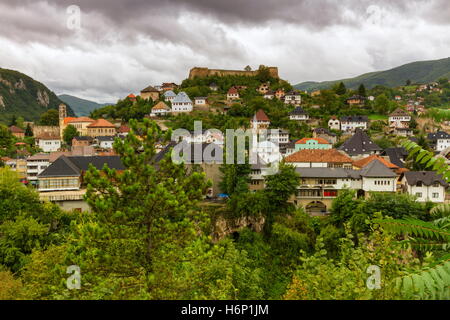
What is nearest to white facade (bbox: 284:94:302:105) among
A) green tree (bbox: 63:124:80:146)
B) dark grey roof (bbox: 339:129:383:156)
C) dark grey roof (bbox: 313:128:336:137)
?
dark grey roof (bbox: 313:128:336:137)

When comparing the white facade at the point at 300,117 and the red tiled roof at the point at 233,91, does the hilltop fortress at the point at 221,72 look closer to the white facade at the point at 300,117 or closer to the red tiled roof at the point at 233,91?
the red tiled roof at the point at 233,91

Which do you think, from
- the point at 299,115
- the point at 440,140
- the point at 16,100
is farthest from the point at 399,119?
the point at 16,100

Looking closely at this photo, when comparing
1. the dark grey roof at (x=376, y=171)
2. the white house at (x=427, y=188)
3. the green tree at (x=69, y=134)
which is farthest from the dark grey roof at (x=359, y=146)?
the green tree at (x=69, y=134)

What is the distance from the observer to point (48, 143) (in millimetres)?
72562

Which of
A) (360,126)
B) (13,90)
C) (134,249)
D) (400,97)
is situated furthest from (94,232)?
(13,90)

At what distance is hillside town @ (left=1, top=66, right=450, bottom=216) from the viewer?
3588 cm

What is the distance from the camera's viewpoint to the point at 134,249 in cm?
1014

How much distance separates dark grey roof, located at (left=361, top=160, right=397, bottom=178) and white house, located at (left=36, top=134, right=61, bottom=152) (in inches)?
2479

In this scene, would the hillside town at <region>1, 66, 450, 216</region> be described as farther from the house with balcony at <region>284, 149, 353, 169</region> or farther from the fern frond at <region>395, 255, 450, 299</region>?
the fern frond at <region>395, 255, 450, 299</region>

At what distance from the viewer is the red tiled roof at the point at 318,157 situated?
41.7 m

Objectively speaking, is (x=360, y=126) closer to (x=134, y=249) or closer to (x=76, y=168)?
(x=76, y=168)

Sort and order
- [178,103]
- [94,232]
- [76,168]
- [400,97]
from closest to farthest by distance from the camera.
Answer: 1. [94,232]
2. [76,168]
3. [178,103]
4. [400,97]
